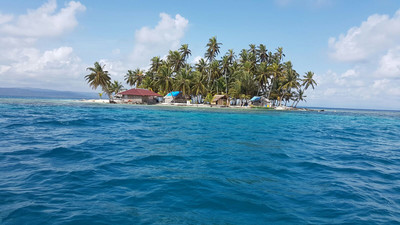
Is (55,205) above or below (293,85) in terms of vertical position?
below

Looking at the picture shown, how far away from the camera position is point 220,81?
61.2m

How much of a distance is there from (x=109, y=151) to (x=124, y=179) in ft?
10.5

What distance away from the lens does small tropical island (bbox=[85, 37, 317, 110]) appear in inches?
2228

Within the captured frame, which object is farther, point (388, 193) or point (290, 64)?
point (290, 64)

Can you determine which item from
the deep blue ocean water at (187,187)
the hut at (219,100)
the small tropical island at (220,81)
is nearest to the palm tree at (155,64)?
the small tropical island at (220,81)

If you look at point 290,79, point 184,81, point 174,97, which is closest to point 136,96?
point 174,97

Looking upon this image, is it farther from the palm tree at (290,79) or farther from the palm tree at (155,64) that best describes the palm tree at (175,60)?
the palm tree at (290,79)

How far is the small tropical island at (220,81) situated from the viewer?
5659 cm

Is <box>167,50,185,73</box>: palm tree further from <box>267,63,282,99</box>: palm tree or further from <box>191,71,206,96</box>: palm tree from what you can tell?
<box>267,63,282,99</box>: palm tree

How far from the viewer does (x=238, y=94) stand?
56.7m

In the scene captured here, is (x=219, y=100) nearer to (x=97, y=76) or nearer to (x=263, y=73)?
(x=263, y=73)

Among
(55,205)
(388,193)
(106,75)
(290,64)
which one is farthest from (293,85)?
(55,205)

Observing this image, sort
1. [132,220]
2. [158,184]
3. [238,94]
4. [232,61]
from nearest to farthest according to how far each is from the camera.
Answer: [132,220] < [158,184] < [238,94] < [232,61]

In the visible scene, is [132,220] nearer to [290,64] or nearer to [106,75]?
[106,75]
